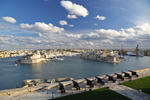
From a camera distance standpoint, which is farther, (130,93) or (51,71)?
(51,71)

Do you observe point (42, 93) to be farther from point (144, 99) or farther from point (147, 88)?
point (147, 88)

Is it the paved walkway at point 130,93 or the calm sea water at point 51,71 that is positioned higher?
the paved walkway at point 130,93

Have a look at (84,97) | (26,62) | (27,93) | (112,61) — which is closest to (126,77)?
(84,97)

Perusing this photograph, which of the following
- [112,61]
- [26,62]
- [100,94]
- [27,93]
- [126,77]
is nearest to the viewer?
[100,94]

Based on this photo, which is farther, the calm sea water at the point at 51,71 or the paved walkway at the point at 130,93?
the calm sea water at the point at 51,71

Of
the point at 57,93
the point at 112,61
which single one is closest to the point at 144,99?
the point at 57,93

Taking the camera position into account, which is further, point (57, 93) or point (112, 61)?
point (112, 61)

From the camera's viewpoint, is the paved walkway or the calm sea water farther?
the calm sea water

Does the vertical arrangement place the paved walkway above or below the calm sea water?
above

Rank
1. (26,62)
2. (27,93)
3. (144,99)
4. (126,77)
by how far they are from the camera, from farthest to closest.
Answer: (26,62)
(126,77)
(27,93)
(144,99)

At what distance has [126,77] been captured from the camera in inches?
434

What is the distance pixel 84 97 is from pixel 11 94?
5.25 m

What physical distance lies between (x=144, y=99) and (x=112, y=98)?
1911 mm

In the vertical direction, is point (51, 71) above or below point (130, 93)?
below
